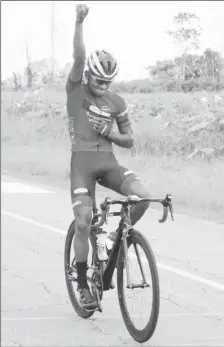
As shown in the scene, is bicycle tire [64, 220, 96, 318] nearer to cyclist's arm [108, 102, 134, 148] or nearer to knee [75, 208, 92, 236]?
knee [75, 208, 92, 236]

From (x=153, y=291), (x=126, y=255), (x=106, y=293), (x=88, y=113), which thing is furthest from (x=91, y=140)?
(x=106, y=293)

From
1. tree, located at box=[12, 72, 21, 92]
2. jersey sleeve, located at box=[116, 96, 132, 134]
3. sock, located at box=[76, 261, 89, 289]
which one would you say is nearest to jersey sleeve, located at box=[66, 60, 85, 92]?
jersey sleeve, located at box=[116, 96, 132, 134]

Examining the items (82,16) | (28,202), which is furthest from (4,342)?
(28,202)

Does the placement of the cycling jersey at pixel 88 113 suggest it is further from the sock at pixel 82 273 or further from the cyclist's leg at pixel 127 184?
the sock at pixel 82 273

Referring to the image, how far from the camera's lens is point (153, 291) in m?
5.78

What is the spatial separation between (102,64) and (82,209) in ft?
3.35

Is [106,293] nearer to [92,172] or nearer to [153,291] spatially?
[92,172]

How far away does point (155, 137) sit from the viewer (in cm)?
2331

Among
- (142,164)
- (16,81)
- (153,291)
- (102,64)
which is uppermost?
(102,64)

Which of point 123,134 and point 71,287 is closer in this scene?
point 123,134

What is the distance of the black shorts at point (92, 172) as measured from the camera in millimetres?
6379

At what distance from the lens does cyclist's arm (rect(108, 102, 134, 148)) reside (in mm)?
6320

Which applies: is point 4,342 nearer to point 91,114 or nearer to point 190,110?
point 91,114

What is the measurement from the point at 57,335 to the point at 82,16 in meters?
2.23
